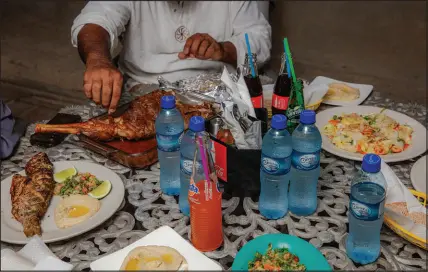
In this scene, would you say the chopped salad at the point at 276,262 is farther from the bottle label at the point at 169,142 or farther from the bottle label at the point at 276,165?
the bottle label at the point at 169,142

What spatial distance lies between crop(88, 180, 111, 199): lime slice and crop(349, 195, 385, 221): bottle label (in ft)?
2.14

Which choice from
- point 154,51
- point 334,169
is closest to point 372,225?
point 334,169

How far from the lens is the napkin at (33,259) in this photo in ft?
2.85

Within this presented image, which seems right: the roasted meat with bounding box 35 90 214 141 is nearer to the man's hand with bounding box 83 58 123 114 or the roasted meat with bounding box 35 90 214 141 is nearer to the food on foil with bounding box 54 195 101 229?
the man's hand with bounding box 83 58 123 114

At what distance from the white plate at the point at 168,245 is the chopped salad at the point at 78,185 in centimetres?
32

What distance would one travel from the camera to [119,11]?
2.06m

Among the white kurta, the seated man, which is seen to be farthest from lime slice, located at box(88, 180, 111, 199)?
the white kurta

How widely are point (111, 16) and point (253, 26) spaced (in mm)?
670

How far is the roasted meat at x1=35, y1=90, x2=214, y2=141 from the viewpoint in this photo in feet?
4.84

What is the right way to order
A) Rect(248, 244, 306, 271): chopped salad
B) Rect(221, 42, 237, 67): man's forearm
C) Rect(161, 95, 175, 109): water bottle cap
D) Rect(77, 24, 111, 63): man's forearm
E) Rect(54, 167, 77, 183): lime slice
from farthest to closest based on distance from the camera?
Rect(221, 42, 237, 67): man's forearm, Rect(77, 24, 111, 63): man's forearm, Rect(54, 167, 77, 183): lime slice, Rect(161, 95, 175, 109): water bottle cap, Rect(248, 244, 306, 271): chopped salad

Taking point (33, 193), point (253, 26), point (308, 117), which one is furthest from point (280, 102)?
point (253, 26)

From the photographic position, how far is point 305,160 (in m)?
1.13

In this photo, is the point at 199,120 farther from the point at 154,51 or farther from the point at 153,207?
the point at 154,51

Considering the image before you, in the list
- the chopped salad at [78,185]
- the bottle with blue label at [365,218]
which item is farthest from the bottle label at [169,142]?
the bottle with blue label at [365,218]
